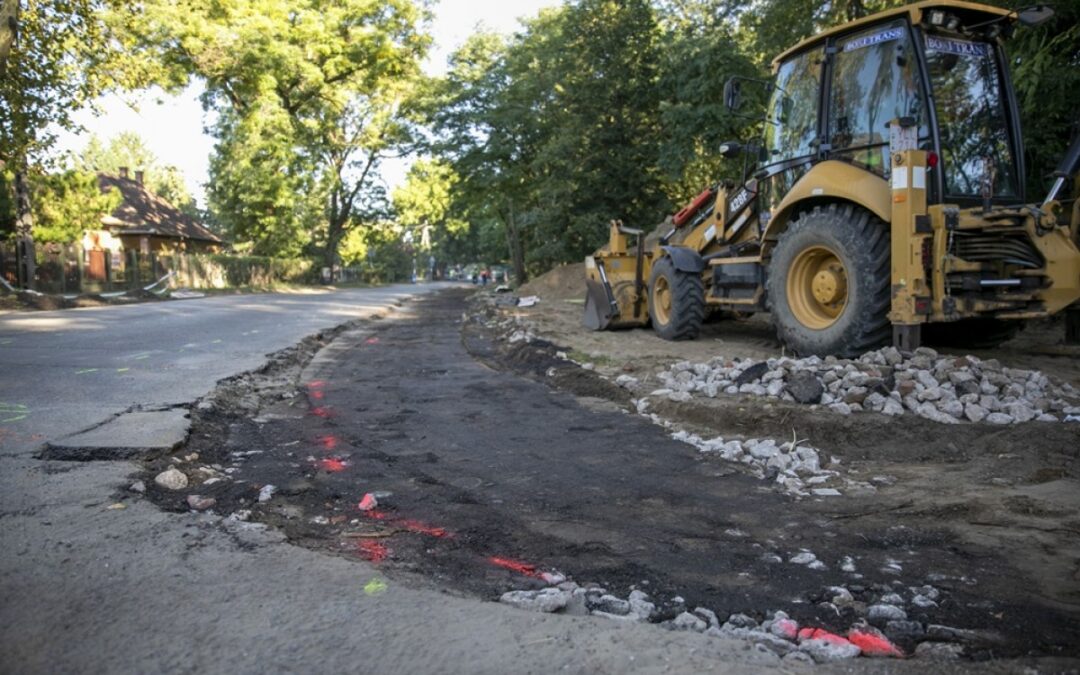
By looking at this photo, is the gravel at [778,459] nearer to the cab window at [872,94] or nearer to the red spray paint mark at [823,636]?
the red spray paint mark at [823,636]

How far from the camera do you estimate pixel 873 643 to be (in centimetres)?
267

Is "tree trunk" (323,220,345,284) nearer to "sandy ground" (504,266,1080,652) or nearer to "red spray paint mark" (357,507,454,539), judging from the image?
"sandy ground" (504,266,1080,652)

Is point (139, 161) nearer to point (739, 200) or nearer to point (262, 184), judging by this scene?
point (262, 184)

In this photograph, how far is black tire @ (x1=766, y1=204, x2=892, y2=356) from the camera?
24.3 ft

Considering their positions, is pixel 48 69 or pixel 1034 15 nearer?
pixel 1034 15

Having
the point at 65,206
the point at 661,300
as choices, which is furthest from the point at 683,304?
the point at 65,206

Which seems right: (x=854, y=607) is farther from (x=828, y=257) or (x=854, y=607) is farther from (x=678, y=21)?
(x=678, y=21)

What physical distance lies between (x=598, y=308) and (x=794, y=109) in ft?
16.6

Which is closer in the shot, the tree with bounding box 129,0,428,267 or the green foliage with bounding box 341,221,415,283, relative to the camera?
the tree with bounding box 129,0,428,267

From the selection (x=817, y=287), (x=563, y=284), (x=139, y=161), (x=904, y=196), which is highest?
(x=139, y=161)

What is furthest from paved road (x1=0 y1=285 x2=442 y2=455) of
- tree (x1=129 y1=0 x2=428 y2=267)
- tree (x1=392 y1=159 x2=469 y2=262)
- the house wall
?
tree (x1=392 y1=159 x2=469 y2=262)

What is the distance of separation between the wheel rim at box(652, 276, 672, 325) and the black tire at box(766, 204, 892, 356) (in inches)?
129

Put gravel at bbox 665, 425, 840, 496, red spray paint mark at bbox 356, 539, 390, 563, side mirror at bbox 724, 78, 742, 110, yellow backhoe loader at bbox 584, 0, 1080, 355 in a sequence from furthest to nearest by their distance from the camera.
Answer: side mirror at bbox 724, 78, 742, 110, yellow backhoe loader at bbox 584, 0, 1080, 355, gravel at bbox 665, 425, 840, 496, red spray paint mark at bbox 356, 539, 390, 563

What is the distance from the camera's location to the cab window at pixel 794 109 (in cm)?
878
